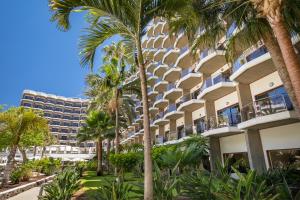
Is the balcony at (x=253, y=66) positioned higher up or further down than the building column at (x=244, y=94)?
higher up

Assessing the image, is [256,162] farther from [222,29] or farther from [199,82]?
[199,82]

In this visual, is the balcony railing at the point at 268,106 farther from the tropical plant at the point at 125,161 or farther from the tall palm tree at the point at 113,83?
the tall palm tree at the point at 113,83

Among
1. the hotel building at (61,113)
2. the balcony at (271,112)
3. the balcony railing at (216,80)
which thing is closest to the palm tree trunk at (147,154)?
the balcony at (271,112)

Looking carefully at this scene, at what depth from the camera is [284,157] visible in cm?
1504

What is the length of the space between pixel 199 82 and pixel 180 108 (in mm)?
4001

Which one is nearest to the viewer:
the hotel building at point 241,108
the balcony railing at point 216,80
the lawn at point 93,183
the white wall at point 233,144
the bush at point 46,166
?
the lawn at point 93,183

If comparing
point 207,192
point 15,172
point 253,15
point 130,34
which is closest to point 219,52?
point 253,15

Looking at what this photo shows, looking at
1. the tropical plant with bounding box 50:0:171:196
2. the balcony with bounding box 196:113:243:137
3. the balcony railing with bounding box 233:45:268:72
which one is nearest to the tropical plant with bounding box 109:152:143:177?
the balcony with bounding box 196:113:243:137

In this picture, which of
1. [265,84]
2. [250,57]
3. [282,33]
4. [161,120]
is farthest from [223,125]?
[161,120]

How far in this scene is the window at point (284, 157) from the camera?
14.2 metres

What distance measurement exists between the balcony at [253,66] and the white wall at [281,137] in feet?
13.5

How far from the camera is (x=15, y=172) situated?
783 inches

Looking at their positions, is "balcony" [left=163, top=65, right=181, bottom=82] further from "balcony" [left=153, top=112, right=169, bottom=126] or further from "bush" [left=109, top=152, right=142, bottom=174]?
"bush" [left=109, top=152, right=142, bottom=174]

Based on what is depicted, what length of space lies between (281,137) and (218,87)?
672 cm
